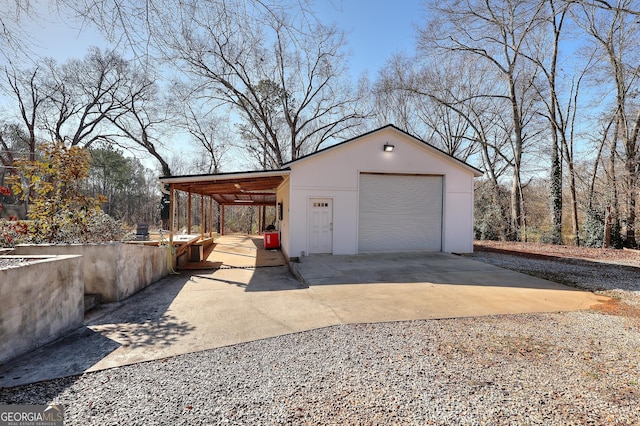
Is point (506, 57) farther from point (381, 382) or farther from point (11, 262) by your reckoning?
point (11, 262)

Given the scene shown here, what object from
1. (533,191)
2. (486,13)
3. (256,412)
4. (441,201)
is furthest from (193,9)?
(533,191)

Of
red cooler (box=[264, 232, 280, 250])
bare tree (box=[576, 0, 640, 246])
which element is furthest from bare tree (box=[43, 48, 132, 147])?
bare tree (box=[576, 0, 640, 246])

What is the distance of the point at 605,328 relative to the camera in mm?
3730

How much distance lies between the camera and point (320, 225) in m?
9.21

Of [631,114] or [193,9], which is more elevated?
[631,114]

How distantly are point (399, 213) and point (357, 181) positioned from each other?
1930 mm

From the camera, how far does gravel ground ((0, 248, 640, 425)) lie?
2080 millimetres

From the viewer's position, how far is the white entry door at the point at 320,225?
30.0ft

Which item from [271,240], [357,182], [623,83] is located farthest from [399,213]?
[623,83]

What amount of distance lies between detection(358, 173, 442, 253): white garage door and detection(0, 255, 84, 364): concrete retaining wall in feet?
24.4

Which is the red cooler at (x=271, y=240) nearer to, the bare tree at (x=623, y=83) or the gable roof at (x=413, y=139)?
the gable roof at (x=413, y=139)

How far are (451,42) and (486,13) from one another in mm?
1706

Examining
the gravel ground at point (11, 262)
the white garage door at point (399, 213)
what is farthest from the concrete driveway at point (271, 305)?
the white garage door at point (399, 213)

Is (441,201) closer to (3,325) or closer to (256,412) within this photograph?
(256,412)
